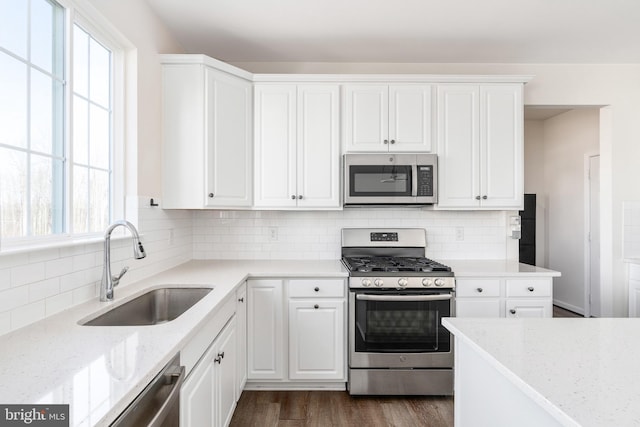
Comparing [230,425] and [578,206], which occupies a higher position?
[578,206]

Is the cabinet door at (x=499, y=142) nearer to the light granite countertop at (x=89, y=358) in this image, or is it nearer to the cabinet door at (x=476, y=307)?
the cabinet door at (x=476, y=307)

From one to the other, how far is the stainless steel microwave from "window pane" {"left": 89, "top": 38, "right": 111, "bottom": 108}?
1.63 meters

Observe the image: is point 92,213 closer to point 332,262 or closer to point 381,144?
point 332,262

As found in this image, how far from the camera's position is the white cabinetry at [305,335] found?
249cm

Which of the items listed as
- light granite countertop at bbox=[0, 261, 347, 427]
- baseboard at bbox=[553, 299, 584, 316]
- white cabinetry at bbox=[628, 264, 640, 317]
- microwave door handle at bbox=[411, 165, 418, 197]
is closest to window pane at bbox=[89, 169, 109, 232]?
light granite countertop at bbox=[0, 261, 347, 427]

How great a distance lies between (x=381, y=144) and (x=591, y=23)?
1.68m

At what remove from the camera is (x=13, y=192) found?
1.34 meters

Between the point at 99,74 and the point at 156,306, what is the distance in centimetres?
134

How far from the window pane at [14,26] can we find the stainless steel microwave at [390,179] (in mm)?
1955

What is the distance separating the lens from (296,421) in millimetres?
2199

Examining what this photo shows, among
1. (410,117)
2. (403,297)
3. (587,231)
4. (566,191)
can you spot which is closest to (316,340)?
(403,297)

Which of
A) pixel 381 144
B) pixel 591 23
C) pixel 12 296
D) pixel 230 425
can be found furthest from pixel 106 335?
pixel 591 23

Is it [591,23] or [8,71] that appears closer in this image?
[8,71]

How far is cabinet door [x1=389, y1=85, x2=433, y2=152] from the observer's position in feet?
9.07
